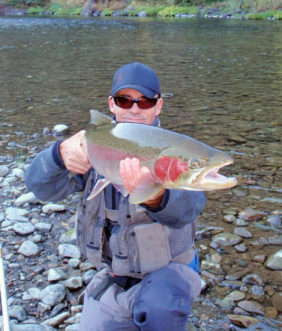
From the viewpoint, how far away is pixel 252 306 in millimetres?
3074

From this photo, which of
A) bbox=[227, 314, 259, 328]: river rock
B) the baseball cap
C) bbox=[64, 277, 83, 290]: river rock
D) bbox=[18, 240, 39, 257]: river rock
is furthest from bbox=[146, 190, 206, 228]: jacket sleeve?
bbox=[18, 240, 39, 257]: river rock

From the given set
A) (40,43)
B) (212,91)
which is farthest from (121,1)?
(212,91)

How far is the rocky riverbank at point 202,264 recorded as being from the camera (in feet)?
9.65

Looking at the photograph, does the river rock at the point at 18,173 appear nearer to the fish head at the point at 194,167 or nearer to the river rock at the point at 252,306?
the river rock at the point at 252,306

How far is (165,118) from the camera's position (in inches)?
313

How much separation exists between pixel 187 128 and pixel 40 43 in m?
15.5

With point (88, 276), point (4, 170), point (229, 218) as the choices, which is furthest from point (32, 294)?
point (4, 170)

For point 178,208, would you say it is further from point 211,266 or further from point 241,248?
point 241,248

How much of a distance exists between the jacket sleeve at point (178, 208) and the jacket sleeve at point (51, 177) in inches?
25.2

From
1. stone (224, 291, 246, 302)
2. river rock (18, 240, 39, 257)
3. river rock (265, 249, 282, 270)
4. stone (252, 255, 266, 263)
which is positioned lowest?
stone (252, 255, 266, 263)

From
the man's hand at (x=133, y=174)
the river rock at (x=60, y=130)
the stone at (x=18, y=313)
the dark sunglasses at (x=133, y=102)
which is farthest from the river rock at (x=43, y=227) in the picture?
the river rock at (x=60, y=130)

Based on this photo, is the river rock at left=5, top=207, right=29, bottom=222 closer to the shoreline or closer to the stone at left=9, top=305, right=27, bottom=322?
the stone at left=9, top=305, right=27, bottom=322

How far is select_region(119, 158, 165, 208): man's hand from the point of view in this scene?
1.92 meters

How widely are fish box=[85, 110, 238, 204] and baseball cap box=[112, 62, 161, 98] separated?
2.13 ft
